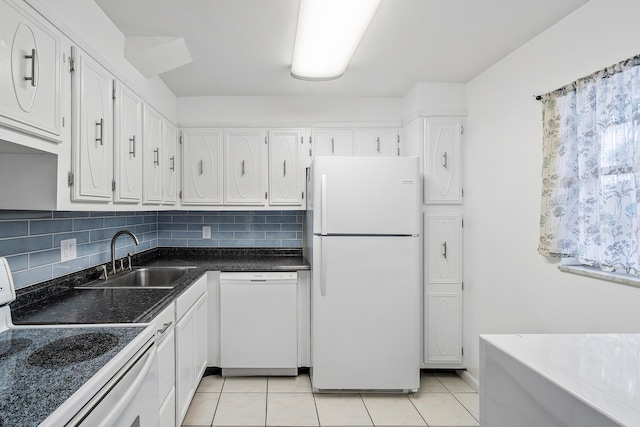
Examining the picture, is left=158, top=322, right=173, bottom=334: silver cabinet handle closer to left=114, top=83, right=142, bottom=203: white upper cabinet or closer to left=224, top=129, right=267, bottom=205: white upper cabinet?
left=114, top=83, right=142, bottom=203: white upper cabinet

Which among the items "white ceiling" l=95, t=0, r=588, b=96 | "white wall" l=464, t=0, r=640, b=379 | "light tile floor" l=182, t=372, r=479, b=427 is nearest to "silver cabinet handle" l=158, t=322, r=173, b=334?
"light tile floor" l=182, t=372, r=479, b=427

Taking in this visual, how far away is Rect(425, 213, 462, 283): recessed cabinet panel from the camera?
9.64 feet

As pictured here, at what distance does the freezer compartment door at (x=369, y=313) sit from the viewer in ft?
8.70

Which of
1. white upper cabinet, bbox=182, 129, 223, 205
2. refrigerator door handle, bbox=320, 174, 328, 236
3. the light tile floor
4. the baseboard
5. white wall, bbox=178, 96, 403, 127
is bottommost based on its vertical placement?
the light tile floor

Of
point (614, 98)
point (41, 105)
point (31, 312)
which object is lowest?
point (31, 312)

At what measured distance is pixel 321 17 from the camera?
1.85 meters

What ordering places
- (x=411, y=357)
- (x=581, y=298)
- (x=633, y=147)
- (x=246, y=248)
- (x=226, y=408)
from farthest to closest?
(x=246, y=248)
(x=411, y=357)
(x=226, y=408)
(x=581, y=298)
(x=633, y=147)

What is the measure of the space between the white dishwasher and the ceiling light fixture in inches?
62.8

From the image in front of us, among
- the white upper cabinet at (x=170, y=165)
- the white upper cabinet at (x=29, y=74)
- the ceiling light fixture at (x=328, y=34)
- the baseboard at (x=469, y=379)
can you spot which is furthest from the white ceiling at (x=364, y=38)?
the baseboard at (x=469, y=379)

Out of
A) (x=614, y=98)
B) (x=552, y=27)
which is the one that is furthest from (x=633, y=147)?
(x=552, y=27)

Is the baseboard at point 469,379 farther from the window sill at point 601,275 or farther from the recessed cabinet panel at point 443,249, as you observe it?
the window sill at point 601,275

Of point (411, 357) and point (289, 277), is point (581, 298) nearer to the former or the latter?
point (411, 357)

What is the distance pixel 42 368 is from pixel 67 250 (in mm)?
1203

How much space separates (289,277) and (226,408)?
3.30 feet
